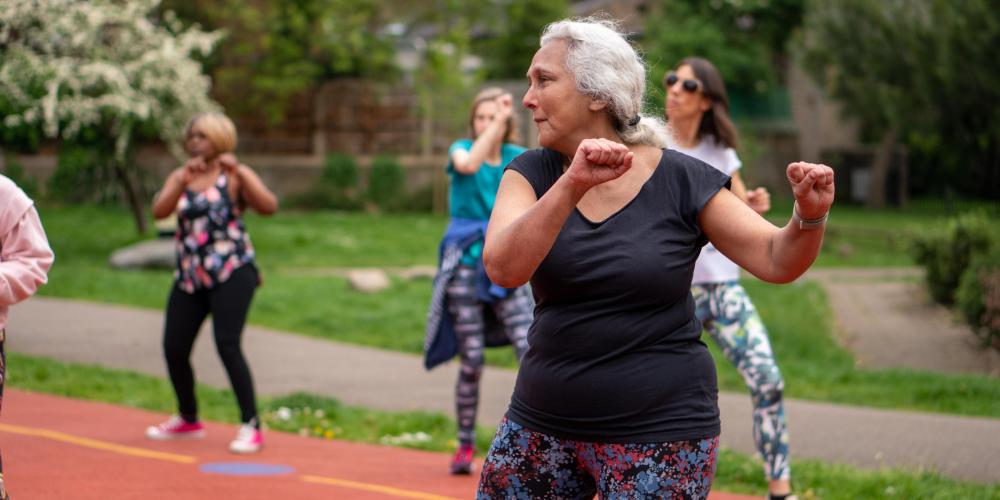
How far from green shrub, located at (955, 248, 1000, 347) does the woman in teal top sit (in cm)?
488

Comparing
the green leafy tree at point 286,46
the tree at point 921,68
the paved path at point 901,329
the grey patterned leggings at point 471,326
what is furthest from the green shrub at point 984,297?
the green leafy tree at point 286,46

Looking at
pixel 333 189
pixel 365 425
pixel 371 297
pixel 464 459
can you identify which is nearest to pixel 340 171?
pixel 333 189

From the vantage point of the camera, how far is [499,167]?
651 cm

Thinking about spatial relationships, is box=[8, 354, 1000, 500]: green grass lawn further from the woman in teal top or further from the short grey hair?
the short grey hair

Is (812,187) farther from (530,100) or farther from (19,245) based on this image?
(19,245)

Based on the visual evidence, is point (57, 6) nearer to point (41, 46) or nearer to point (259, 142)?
point (41, 46)

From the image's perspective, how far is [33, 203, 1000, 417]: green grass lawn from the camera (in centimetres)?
930

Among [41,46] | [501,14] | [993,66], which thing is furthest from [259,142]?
[993,66]

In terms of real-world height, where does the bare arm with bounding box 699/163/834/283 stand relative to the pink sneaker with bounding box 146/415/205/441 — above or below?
above

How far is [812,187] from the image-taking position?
2.88 meters

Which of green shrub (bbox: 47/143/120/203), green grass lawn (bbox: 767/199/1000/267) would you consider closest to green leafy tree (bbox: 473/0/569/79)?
green grass lawn (bbox: 767/199/1000/267)

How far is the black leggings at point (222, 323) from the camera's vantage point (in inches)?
268

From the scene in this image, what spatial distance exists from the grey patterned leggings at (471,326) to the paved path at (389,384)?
1.68m

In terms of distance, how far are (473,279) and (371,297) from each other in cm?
783
